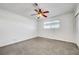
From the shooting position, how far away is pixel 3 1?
180 cm

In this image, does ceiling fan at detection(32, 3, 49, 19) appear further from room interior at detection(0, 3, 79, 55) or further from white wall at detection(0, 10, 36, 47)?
white wall at detection(0, 10, 36, 47)

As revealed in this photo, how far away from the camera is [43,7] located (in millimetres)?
1825

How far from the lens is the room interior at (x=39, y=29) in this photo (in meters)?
1.79

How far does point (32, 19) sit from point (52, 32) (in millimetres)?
421

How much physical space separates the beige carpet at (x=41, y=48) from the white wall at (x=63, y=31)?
86 millimetres

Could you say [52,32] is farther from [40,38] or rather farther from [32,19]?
[32,19]

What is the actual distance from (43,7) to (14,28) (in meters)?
0.62

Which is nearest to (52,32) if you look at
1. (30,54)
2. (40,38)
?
(40,38)

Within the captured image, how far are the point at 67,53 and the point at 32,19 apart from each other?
0.84m

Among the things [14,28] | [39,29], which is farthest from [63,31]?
[14,28]

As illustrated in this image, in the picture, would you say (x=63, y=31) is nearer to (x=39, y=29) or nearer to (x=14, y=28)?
(x=39, y=29)
